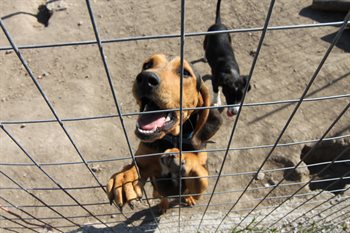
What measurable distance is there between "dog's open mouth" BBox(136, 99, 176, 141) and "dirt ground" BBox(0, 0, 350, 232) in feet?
4.01

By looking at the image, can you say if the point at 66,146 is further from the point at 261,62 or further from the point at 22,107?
the point at 261,62

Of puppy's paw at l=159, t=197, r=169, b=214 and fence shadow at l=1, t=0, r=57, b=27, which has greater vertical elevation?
fence shadow at l=1, t=0, r=57, b=27

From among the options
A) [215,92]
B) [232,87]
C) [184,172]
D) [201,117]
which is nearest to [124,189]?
[184,172]

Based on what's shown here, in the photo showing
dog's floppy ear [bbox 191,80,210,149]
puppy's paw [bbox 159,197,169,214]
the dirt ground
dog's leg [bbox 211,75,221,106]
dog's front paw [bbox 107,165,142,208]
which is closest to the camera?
dog's front paw [bbox 107,165,142,208]

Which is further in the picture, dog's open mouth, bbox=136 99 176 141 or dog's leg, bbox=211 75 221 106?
dog's leg, bbox=211 75 221 106

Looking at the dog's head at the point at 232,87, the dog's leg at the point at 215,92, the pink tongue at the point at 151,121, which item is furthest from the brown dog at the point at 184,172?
the dog's leg at the point at 215,92

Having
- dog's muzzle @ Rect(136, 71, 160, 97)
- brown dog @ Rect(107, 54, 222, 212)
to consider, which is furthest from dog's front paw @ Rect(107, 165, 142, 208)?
dog's muzzle @ Rect(136, 71, 160, 97)

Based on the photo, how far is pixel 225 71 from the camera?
450 centimetres

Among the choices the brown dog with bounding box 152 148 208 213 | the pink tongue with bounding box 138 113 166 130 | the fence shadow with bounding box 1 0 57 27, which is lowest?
the brown dog with bounding box 152 148 208 213

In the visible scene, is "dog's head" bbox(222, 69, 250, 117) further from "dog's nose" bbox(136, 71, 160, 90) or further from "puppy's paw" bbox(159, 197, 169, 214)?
"dog's nose" bbox(136, 71, 160, 90)

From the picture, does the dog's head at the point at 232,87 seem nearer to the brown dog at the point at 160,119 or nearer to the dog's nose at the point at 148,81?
the brown dog at the point at 160,119

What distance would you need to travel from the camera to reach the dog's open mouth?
7.14 ft

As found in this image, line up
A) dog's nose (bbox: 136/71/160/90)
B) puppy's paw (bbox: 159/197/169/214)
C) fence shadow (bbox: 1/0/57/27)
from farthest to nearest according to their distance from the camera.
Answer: fence shadow (bbox: 1/0/57/27) → puppy's paw (bbox: 159/197/169/214) → dog's nose (bbox: 136/71/160/90)

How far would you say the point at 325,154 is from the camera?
3.97m
